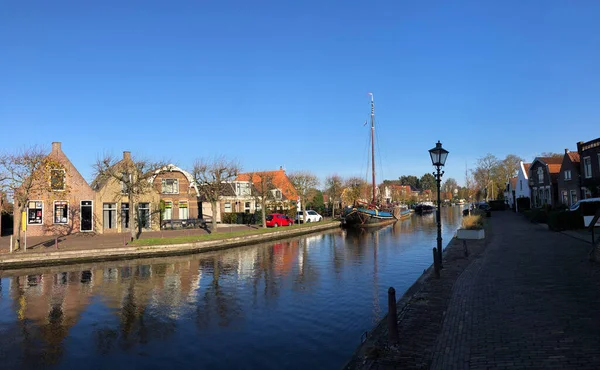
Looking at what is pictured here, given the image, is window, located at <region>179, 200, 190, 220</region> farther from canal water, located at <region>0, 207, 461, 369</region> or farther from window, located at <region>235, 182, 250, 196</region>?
canal water, located at <region>0, 207, 461, 369</region>

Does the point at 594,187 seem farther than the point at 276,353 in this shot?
Yes

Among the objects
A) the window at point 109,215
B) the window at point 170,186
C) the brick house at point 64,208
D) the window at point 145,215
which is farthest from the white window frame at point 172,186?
the brick house at point 64,208

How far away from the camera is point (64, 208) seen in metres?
30.6

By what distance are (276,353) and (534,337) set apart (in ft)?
14.5

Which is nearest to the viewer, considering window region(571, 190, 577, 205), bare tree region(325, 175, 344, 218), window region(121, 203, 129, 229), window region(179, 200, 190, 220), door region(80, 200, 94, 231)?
door region(80, 200, 94, 231)

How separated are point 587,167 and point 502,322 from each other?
3012 centimetres

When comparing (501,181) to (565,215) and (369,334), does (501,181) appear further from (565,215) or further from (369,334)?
(369,334)

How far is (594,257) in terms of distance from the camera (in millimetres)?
12312

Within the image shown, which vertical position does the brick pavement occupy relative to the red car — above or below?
below

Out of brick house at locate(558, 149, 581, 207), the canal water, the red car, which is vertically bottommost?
the canal water

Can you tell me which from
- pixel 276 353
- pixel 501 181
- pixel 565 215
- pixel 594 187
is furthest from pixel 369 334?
pixel 501 181

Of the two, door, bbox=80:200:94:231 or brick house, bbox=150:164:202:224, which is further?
brick house, bbox=150:164:202:224

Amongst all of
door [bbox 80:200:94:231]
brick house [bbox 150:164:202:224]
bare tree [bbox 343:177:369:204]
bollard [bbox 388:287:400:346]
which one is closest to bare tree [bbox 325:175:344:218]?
bare tree [bbox 343:177:369:204]

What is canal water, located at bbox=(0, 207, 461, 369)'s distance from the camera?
752cm
